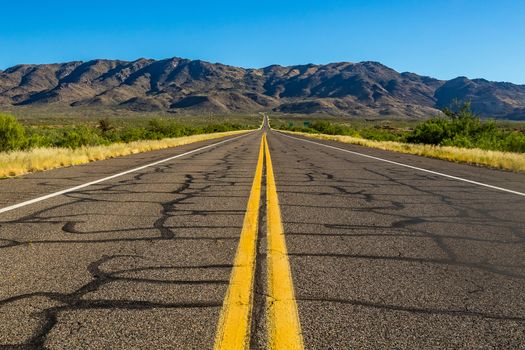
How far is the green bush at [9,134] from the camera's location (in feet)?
62.3

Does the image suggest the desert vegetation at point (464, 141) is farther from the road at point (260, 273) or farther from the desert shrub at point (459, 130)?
the road at point (260, 273)

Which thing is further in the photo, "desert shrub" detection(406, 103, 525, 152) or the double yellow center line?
"desert shrub" detection(406, 103, 525, 152)

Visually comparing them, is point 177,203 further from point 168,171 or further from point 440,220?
point 168,171

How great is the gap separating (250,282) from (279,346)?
1006 mm

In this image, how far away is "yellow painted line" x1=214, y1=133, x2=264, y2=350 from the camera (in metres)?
2.50

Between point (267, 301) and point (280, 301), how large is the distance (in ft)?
0.29

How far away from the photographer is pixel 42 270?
3.69 meters

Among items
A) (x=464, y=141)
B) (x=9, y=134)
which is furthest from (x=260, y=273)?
(x=464, y=141)

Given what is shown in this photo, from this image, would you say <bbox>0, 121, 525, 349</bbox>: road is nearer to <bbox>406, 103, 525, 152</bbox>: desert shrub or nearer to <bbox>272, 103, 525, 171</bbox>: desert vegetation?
<bbox>272, 103, 525, 171</bbox>: desert vegetation

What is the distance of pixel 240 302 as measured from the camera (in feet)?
9.94

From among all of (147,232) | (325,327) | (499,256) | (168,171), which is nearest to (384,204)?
(499,256)

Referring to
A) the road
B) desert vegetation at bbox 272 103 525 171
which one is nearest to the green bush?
the road

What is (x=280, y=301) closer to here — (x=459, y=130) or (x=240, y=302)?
(x=240, y=302)

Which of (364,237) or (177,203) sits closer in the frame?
(364,237)
